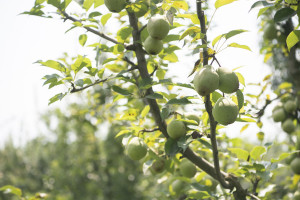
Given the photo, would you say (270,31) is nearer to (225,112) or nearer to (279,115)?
(279,115)

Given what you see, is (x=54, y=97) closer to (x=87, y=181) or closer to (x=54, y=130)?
(x=87, y=181)

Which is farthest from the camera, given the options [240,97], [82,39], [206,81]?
[82,39]

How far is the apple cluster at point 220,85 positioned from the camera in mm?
626

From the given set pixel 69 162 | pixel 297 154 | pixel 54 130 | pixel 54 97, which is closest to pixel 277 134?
pixel 297 154

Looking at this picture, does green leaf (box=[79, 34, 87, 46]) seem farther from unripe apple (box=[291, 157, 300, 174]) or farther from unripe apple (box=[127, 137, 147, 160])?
unripe apple (box=[291, 157, 300, 174])

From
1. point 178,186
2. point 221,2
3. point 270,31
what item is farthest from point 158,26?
point 270,31

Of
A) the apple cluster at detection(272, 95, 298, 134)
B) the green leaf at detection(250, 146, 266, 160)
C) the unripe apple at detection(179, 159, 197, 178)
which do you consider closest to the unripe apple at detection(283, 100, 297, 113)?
the apple cluster at detection(272, 95, 298, 134)

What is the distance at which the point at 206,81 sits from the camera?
2.04 ft

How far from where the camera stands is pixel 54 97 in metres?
0.82

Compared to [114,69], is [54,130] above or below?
below

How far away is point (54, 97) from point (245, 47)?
556 millimetres

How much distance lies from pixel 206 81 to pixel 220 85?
0.06 metres

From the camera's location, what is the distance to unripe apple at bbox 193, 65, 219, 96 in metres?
0.62

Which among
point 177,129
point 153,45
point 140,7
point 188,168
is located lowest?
point 188,168
